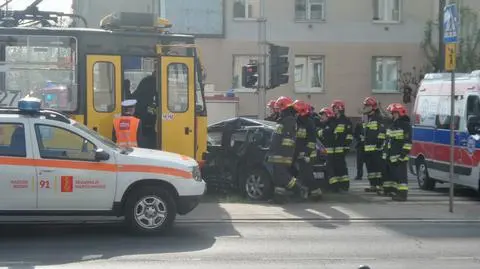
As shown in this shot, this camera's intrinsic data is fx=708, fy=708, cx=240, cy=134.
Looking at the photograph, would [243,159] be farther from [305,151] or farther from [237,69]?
[237,69]

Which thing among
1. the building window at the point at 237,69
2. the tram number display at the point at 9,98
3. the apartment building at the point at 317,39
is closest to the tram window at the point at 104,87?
the tram number display at the point at 9,98

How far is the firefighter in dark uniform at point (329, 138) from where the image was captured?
14727mm

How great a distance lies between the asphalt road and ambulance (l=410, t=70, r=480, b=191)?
300 centimetres

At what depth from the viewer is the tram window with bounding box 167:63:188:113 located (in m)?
12.7

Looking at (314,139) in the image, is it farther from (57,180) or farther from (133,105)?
(57,180)

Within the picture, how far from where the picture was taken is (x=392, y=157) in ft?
45.0

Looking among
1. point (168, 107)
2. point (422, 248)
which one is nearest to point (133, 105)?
point (168, 107)

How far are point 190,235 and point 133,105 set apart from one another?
286cm

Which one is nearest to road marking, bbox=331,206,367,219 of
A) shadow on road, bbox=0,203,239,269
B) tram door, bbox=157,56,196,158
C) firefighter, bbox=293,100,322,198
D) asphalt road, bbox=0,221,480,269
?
asphalt road, bbox=0,221,480,269

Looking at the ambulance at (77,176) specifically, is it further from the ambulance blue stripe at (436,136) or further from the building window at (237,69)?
the building window at (237,69)

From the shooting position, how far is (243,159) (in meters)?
13.5

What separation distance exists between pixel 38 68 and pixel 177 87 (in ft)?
7.95

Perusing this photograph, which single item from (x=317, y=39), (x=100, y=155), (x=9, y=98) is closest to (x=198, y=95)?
(x=9, y=98)

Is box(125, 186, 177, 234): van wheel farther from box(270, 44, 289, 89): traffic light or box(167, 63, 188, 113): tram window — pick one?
box(270, 44, 289, 89): traffic light
